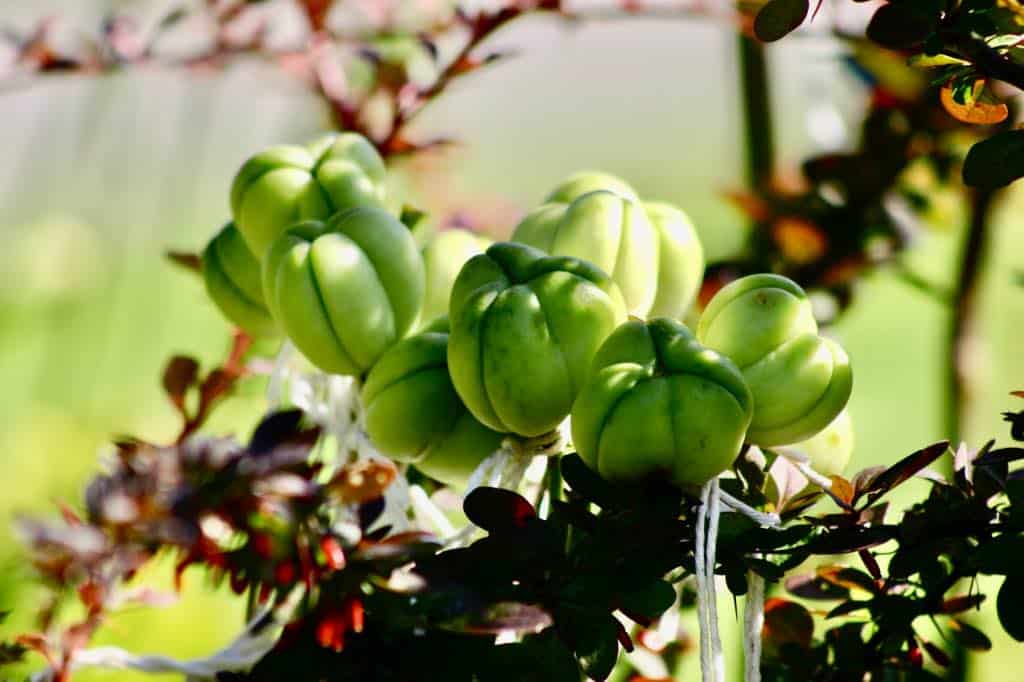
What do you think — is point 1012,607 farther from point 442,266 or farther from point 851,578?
point 442,266

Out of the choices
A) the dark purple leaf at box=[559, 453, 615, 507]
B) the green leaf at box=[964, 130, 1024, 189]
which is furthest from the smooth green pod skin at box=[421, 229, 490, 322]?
the green leaf at box=[964, 130, 1024, 189]

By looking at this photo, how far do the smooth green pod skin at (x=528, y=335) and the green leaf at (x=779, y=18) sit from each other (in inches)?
4.6

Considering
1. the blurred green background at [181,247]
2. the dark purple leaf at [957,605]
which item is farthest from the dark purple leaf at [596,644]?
the blurred green background at [181,247]

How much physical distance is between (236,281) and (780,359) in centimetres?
32

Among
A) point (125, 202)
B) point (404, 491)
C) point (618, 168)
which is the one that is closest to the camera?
point (404, 491)

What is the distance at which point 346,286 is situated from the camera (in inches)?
21.5

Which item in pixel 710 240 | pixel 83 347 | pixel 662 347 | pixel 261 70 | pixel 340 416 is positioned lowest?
pixel 710 240

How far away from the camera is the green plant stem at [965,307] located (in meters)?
1.06

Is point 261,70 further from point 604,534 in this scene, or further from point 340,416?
point 604,534

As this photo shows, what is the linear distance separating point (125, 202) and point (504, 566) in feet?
4.69

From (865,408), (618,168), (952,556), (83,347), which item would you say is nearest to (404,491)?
(952,556)

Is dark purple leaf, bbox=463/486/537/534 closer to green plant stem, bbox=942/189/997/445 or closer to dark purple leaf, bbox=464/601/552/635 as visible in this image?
dark purple leaf, bbox=464/601/552/635

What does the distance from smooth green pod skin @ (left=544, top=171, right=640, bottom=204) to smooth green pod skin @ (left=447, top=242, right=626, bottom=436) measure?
117mm

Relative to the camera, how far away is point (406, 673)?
45cm
